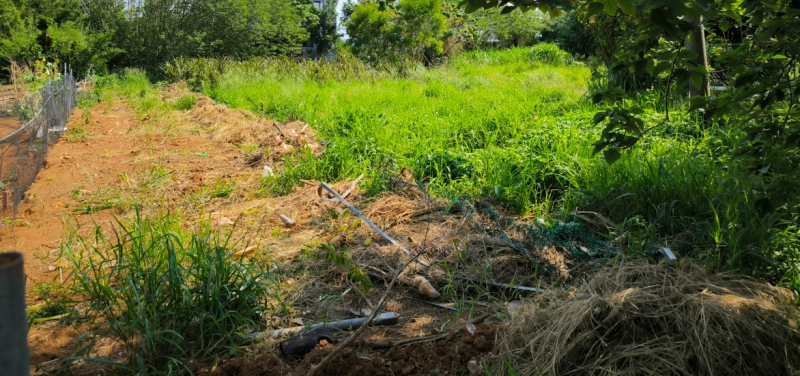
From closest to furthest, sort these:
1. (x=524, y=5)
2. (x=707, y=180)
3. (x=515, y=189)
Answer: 1. (x=524, y=5)
2. (x=707, y=180)
3. (x=515, y=189)

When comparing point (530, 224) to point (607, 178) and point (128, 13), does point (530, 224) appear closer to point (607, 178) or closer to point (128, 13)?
point (607, 178)

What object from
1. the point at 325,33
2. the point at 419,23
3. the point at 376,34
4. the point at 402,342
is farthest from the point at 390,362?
the point at 325,33

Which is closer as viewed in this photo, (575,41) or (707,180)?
(707,180)

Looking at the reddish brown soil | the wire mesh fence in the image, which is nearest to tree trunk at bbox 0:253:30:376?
the reddish brown soil

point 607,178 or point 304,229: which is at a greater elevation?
point 607,178

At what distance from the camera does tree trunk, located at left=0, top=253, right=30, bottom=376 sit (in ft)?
2.83

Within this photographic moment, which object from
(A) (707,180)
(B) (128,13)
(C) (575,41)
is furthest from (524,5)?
(B) (128,13)

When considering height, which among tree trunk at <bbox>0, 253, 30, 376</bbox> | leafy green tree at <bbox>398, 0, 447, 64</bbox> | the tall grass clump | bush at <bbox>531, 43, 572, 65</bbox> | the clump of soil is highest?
leafy green tree at <bbox>398, 0, 447, 64</bbox>

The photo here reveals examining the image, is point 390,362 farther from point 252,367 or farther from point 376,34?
point 376,34

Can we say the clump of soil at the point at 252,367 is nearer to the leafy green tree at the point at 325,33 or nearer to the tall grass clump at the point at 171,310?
the tall grass clump at the point at 171,310

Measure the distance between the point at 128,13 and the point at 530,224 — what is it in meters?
23.7

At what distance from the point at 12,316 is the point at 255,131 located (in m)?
7.86

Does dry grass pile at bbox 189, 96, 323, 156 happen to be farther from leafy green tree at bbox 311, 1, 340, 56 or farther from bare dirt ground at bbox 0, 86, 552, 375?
leafy green tree at bbox 311, 1, 340, 56

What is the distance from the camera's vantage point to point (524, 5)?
1952mm
